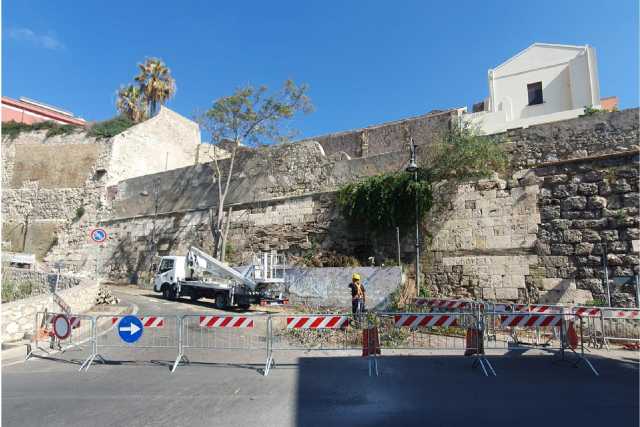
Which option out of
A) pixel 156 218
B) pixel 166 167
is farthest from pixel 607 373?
pixel 166 167

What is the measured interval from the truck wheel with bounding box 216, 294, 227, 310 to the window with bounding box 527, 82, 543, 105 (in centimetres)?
1995

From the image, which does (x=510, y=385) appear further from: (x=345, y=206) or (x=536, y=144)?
(x=345, y=206)

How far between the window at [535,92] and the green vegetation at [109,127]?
82.2 ft

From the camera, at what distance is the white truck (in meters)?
13.9

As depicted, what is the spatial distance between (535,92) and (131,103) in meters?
28.0

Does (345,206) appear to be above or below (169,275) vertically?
above

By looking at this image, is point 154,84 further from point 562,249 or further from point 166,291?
point 562,249

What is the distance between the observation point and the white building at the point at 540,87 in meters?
22.4

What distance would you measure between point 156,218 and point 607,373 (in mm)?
21159

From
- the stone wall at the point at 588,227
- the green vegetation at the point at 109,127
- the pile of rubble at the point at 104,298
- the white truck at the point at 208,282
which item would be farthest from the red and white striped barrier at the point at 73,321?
the green vegetation at the point at 109,127

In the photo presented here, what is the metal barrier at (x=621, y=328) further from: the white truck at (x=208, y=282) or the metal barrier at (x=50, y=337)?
the metal barrier at (x=50, y=337)

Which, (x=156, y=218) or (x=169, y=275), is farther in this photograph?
(x=156, y=218)

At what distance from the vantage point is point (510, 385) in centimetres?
609

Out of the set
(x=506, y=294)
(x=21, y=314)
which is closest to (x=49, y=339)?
(x=21, y=314)
